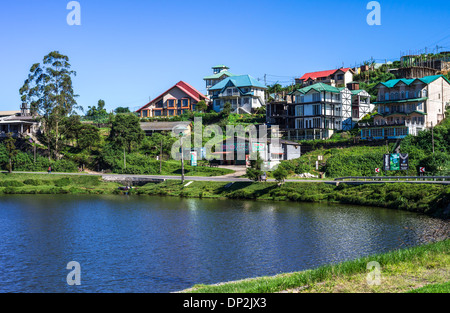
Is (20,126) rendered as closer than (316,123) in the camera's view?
No

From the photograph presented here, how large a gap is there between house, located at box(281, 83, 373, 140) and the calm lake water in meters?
40.0

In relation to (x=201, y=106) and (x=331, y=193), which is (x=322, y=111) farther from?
(x=331, y=193)

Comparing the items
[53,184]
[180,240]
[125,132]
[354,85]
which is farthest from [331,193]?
[354,85]

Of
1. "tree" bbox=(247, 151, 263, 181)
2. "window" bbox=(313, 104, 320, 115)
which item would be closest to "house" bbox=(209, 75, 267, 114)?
"window" bbox=(313, 104, 320, 115)

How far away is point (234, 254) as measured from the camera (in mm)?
34500

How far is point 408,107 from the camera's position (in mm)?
88562

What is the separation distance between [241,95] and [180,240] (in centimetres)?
8359

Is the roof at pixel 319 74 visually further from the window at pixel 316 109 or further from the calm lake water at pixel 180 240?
the calm lake water at pixel 180 240

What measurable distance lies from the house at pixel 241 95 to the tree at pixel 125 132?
98.2ft

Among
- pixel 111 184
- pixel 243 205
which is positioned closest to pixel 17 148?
pixel 111 184
